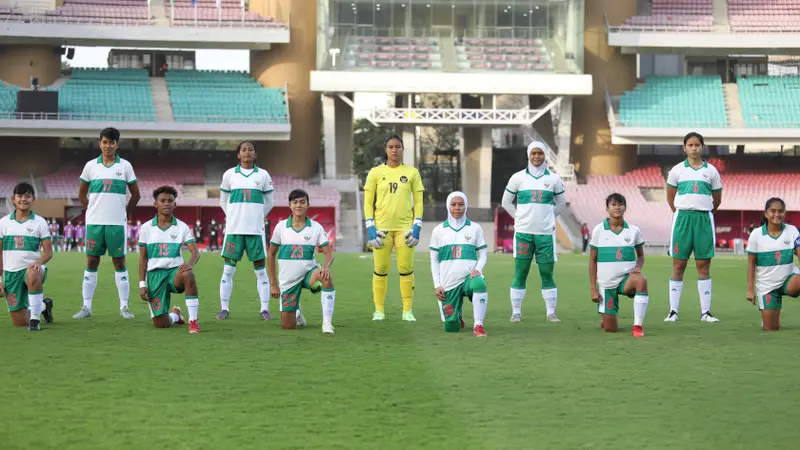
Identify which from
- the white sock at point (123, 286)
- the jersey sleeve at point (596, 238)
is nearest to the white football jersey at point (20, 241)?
the white sock at point (123, 286)

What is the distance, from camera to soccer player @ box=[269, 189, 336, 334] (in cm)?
1244

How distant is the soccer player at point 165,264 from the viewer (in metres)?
12.1

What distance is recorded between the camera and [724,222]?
48.0m

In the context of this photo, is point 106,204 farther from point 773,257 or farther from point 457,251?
point 773,257

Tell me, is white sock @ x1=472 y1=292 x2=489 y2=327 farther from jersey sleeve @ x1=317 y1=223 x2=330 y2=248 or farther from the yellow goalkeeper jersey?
the yellow goalkeeper jersey

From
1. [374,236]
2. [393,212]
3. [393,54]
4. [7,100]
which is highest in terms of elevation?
[393,54]

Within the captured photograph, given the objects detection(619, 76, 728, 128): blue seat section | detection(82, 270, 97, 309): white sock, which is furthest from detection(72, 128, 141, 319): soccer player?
detection(619, 76, 728, 128): blue seat section

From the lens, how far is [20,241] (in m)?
12.5

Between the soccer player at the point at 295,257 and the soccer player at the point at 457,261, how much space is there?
1160 mm

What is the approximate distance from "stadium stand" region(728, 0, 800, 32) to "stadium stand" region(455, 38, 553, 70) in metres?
9.08

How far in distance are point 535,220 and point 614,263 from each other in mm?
1594

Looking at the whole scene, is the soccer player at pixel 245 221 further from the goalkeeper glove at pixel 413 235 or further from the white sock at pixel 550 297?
the white sock at pixel 550 297

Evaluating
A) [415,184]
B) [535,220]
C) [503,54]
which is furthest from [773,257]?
[503,54]

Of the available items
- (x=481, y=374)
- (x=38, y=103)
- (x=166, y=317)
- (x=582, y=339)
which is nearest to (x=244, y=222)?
(x=166, y=317)
